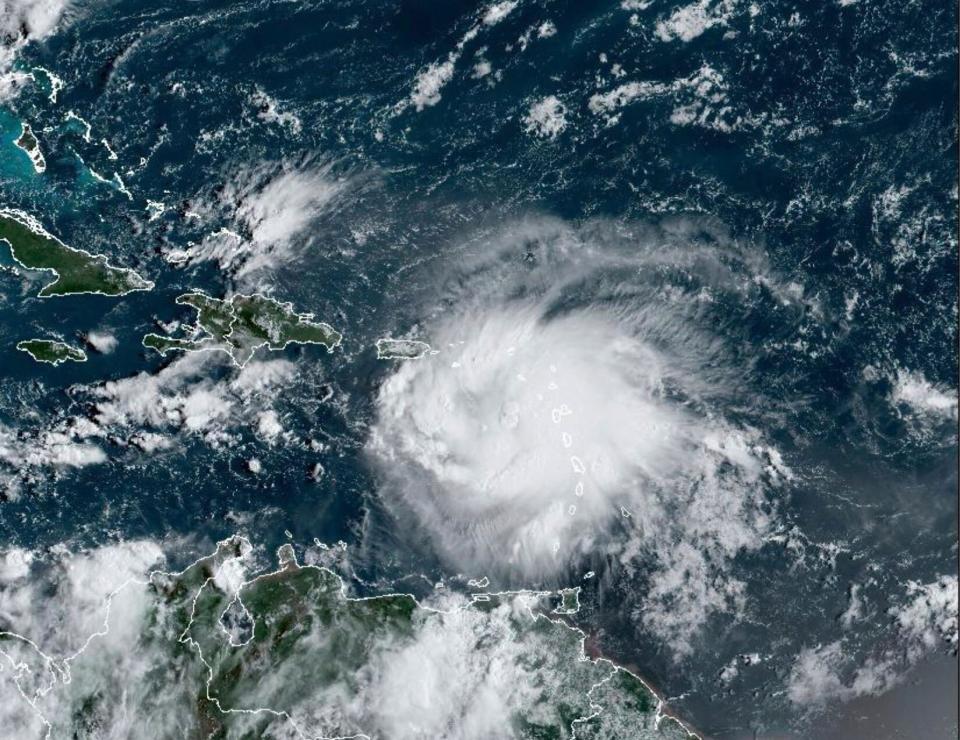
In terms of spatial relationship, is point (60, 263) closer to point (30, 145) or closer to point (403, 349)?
point (30, 145)

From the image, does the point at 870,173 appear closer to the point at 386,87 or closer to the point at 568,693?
the point at 386,87

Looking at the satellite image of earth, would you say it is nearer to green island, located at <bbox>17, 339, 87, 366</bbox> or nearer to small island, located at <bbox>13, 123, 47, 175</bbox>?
green island, located at <bbox>17, 339, 87, 366</bbox>

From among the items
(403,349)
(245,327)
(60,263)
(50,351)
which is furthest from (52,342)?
(403,349)

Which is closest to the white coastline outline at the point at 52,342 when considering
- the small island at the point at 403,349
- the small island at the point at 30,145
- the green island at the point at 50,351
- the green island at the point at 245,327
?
the green island at the point at 50,351

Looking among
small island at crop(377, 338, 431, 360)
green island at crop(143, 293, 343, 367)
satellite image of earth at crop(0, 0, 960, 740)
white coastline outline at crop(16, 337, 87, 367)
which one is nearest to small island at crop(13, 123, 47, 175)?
satellite image of earth at crop(0, 0, 960, 740)

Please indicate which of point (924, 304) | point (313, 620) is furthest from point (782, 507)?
point (313, 620)
